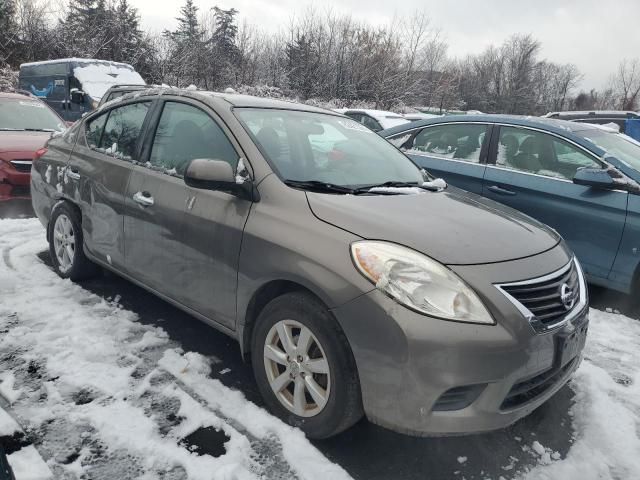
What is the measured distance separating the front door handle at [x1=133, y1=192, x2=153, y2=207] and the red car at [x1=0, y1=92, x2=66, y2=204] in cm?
401

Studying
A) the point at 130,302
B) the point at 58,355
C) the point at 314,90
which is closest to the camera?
the point at 58,355

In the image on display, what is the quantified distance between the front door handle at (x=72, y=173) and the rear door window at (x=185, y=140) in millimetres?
1012

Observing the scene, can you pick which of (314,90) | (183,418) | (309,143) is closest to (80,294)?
(183,418)

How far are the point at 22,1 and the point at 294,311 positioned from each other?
3732cm

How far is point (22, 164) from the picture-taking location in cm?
635

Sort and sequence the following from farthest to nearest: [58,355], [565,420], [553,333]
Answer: [58,355] < [565,420] < [553,333]

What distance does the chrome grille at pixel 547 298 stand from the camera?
2.14m

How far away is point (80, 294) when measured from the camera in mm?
4004

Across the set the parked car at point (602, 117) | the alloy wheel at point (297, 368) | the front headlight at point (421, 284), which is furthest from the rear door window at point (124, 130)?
the parked car at point (602, 117)

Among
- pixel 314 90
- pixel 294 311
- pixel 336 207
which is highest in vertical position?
pixel 314 90

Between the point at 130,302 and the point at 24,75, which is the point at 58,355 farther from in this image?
the point at 24,75

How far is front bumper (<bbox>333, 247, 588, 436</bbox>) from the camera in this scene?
1.99 metres

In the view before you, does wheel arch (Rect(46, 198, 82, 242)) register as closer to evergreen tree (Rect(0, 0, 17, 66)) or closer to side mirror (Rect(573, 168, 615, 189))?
side mirror (Rect(573, 168, 615, 189))

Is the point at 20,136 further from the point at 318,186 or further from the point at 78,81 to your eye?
the point at 78,81
